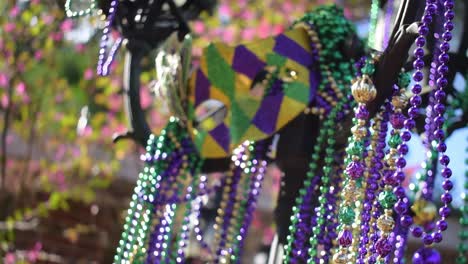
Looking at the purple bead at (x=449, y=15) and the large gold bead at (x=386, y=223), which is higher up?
the purple bead at (x=449, y=15)

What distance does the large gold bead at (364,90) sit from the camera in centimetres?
124

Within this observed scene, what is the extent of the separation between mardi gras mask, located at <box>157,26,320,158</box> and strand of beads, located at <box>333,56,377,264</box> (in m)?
0.40

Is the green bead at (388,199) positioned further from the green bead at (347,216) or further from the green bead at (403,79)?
the green bead at (403,79)

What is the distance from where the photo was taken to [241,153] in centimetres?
179

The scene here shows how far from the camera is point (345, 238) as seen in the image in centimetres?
118

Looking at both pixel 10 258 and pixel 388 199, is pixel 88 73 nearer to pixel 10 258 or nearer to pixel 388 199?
pixel 10 258

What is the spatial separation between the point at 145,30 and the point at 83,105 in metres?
2.08

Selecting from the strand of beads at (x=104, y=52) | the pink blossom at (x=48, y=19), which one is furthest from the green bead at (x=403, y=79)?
the pink blossom at (x=48, y=19)

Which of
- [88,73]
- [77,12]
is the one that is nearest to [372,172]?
[77,12]

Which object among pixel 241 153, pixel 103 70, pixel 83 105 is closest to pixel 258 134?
pixel 241 153

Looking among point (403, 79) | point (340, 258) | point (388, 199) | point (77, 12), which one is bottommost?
point (340, 258)

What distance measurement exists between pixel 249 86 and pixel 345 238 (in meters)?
0.64

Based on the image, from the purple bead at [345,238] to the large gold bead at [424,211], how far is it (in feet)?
0.88

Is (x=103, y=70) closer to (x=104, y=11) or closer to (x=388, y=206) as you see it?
(x=104, y=11)
